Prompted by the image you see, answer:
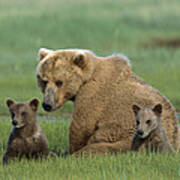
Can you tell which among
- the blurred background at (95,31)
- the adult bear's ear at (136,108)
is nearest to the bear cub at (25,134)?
the adult bear's ear at (136,108)

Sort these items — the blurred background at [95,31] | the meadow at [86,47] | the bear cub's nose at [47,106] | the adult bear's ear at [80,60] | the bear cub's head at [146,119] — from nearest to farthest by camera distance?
1. the meadow at [86,47]
2. the bear cub's head at [146,119]
3. the bear cub's nose at [47,106]
4. the adult bear's ear at [80,60]
5. the blurred background at [95,31]

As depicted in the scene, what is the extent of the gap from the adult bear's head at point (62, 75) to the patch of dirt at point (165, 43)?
69.1 feet

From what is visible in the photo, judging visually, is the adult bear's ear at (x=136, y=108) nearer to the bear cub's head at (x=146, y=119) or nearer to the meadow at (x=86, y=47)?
the bear cub's head at (x=146, y=119)

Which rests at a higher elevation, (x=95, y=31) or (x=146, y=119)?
(x=95, y=31)

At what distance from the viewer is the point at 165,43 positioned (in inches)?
1141

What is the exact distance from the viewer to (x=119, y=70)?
7578mm

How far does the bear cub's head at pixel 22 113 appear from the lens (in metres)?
6.68

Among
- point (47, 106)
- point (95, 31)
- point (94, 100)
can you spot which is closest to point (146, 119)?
point (94, 100)

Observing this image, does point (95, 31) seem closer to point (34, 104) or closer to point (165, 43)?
point (165, 43)

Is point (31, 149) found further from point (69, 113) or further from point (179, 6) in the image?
point (179, 6)

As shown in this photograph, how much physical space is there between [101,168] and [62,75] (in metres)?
1.52

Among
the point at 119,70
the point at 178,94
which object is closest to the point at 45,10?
the point at 178,94

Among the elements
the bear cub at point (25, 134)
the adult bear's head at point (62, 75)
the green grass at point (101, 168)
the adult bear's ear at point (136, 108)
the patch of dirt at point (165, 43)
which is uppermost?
the patch of dirt at point (165, 43)

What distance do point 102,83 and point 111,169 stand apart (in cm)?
165
